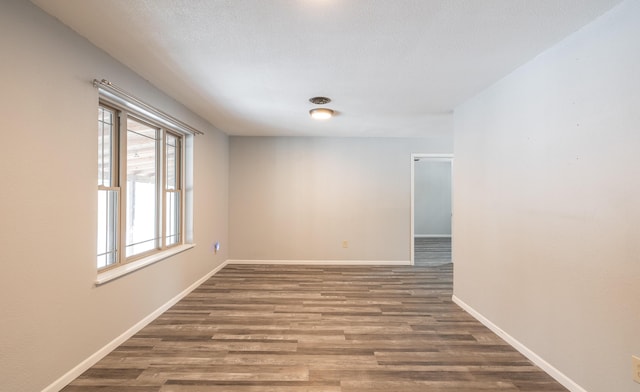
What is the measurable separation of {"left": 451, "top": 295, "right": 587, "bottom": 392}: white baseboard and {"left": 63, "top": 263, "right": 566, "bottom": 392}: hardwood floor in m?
0.05

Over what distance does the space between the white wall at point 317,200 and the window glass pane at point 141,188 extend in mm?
2053

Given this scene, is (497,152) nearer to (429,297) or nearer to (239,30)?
(429,297)

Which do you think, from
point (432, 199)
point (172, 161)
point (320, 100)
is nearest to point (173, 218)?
point (172, 161)

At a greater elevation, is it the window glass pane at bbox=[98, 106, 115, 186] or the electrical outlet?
the window glass pane at bbox=[98, 106, 115, 186]

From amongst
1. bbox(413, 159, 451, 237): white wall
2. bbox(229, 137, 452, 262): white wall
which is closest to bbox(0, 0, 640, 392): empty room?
bbox(229, 137, 452, 262): white wall

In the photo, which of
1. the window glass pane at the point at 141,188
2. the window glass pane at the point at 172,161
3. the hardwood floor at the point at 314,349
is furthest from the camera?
the window glass pane at the point at 172,161

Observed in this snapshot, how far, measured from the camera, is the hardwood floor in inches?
74.9

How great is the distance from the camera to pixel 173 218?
3535 millimetres

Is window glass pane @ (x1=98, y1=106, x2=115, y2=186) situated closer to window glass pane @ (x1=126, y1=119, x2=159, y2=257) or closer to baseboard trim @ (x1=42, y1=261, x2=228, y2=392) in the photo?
window glass pane @ (x1=126, y1=119, x2=159, y2=257)

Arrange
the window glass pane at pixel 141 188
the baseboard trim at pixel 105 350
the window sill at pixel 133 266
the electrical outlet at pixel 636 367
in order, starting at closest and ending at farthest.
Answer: the electrical outlet at pixel 636 367 → the baseboard trim at pixel 105 350 → the window sill at pixel 133 266 → the window glass pane at pixel 141 188

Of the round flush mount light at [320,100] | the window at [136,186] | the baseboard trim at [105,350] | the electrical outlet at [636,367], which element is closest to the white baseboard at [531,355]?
the electrical outlet at [636,367]

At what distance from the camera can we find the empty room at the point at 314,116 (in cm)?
156

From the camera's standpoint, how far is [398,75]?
2455 millimetres

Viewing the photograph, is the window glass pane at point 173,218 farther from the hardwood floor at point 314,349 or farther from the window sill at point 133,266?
the hardwood floor at point 314,349
